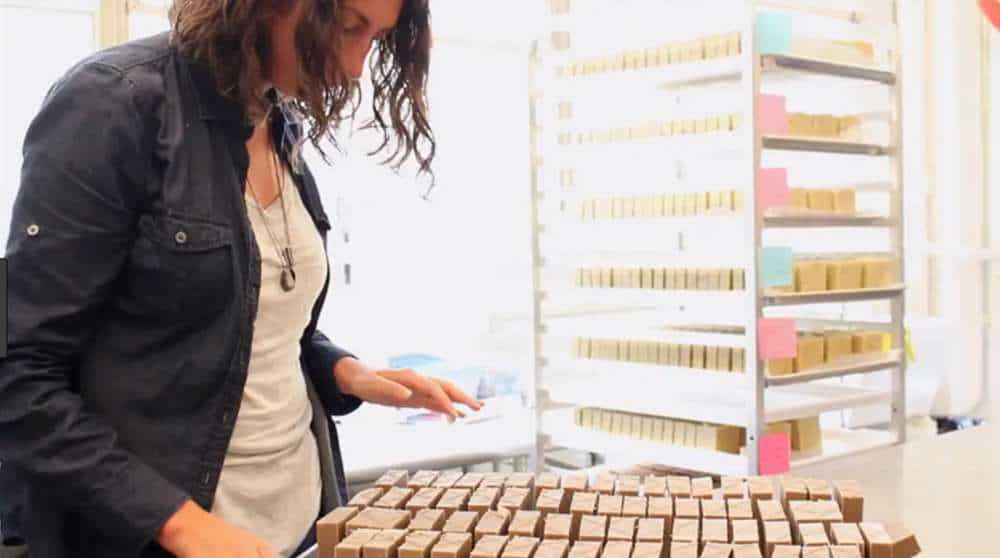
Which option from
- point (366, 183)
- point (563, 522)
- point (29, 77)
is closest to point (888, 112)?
point (366, 183)

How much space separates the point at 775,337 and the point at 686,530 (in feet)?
4.76

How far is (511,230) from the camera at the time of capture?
3.67 m

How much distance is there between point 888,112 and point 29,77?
7.93 ft

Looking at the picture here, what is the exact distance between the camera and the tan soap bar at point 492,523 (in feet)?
3.34

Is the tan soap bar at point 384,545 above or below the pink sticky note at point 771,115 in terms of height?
below

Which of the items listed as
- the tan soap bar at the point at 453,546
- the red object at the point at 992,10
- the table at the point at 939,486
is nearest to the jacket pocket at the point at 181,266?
the tan soap bar at the point at 453,546

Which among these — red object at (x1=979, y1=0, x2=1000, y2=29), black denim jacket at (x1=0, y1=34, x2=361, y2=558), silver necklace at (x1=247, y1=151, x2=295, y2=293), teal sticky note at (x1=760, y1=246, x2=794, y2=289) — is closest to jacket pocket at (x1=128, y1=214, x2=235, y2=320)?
black denim jacket at (x1=0, y1=34, x2=361, y2=558)

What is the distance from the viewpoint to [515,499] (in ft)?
3.70

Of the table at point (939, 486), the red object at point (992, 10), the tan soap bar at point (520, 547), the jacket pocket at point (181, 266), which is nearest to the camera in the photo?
the tan soap bar at point (520, 547)

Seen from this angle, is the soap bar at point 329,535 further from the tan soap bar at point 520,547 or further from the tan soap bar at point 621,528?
the tan soap bar at point 621,528

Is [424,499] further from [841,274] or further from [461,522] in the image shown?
[841,274]

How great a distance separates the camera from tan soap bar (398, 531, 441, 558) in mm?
960

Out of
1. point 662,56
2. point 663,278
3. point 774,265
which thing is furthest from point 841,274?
point 662,56

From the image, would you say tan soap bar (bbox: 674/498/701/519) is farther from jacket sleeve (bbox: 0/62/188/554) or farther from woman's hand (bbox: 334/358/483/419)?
jacket sleeve (bbox: 0/62/188/554)
